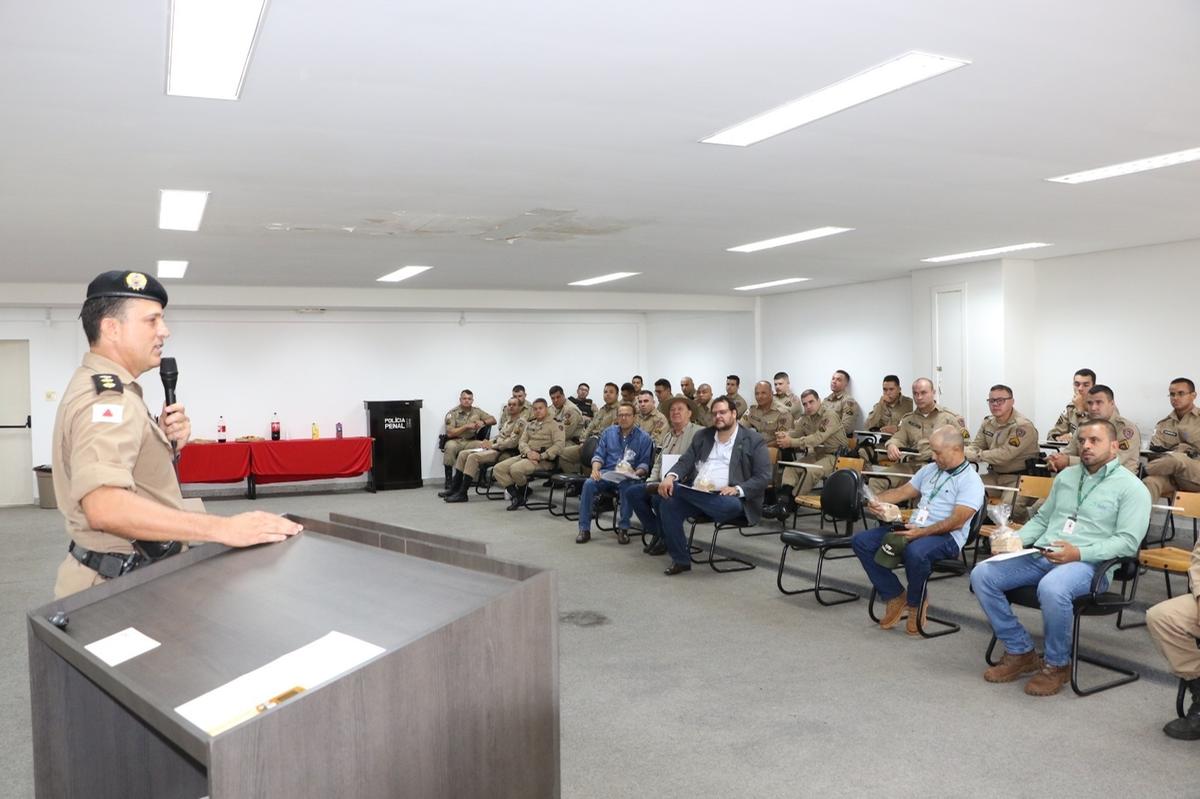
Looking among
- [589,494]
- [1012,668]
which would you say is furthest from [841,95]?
[589,494]

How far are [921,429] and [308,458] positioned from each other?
7601 millimetres

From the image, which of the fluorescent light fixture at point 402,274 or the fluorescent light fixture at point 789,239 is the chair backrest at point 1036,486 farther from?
the fluorescent light fixture at point 402,274

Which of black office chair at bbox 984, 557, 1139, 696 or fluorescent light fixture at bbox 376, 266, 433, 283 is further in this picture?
fluorescent light fixture at bbox 376, 266, 433, 283

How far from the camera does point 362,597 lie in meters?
1.82

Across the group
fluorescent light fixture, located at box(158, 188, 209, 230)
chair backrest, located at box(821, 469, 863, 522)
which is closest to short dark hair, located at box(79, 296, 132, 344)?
fluorescent light fixture, located at box(158, 188, 209, 230)

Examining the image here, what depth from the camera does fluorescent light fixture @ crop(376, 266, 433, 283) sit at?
962cm

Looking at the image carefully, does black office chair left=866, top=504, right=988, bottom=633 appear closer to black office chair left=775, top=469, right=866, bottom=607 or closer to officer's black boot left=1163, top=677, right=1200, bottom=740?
black office chair left=775, top=469, right=866, bottom=607

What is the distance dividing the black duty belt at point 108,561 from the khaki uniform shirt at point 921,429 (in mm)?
7126

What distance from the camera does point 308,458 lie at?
11.8 m

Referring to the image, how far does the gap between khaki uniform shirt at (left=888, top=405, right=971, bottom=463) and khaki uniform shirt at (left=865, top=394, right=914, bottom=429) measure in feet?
4.00

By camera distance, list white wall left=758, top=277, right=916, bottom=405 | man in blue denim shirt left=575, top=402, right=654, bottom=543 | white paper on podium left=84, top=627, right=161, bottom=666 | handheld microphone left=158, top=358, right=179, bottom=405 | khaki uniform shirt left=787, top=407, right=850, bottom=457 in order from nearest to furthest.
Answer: white paper on podium left=84, top=627, right=161, bottom=666 < handheld microphone left=158, top=358, right=179, bottom=405 < man in blue denim shirt left=575, top=402, right=654, bottom=543 < khaki uniform shirt left=787, top=407, right=850, bottom=457 < white wall left=758, top=277, right=916, bottom=405

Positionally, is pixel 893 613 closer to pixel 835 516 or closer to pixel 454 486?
pixel 835 516

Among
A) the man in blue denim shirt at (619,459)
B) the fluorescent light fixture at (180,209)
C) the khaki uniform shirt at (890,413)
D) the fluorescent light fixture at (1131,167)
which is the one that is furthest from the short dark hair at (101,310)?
the khaki uniform shirt at (890,413)

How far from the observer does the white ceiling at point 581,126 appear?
3.01 m
